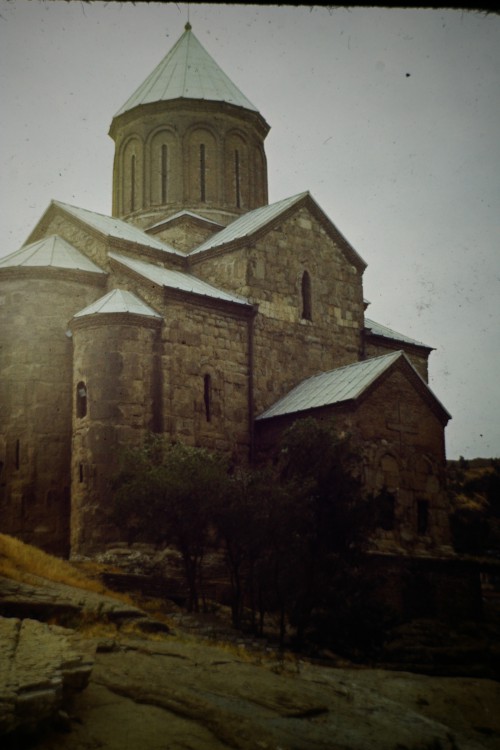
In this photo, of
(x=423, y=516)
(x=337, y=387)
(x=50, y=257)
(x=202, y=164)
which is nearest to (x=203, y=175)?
(x=202, y=164)

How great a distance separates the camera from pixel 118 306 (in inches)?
627

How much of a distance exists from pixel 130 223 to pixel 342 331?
21.6 feet

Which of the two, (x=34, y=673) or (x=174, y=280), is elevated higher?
(x=174, y=280)

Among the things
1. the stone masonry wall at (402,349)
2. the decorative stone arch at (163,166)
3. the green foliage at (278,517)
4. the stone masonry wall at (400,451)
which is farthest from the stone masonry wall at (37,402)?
the stone masonry wall at (402,349)

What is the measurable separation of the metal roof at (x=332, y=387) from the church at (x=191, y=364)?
46mm

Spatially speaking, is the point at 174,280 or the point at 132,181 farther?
the point at 132,181

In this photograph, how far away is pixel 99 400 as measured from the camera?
50.2 feet

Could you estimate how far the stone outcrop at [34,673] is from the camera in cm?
541

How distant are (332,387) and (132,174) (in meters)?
9.49

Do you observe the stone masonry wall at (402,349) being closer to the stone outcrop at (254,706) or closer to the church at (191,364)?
the church at (191,364)

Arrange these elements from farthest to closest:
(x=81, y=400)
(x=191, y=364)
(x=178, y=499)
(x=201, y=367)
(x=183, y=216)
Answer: (x=183, y=216), (x=201, y=367), (x=191, y=364), (x=81, y=400), (x=178, y=499)

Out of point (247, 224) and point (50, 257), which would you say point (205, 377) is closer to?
point (50, 257)

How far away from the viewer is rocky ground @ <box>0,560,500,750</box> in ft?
19.4

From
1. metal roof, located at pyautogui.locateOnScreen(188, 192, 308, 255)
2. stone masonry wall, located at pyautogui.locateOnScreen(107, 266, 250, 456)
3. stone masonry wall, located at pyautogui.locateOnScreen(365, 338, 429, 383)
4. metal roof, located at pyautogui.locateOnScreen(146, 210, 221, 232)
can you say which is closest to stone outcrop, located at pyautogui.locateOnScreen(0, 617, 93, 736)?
stone masonry wall, located at pyautogui.locateOnScreen(107, 266, 250, 456)
